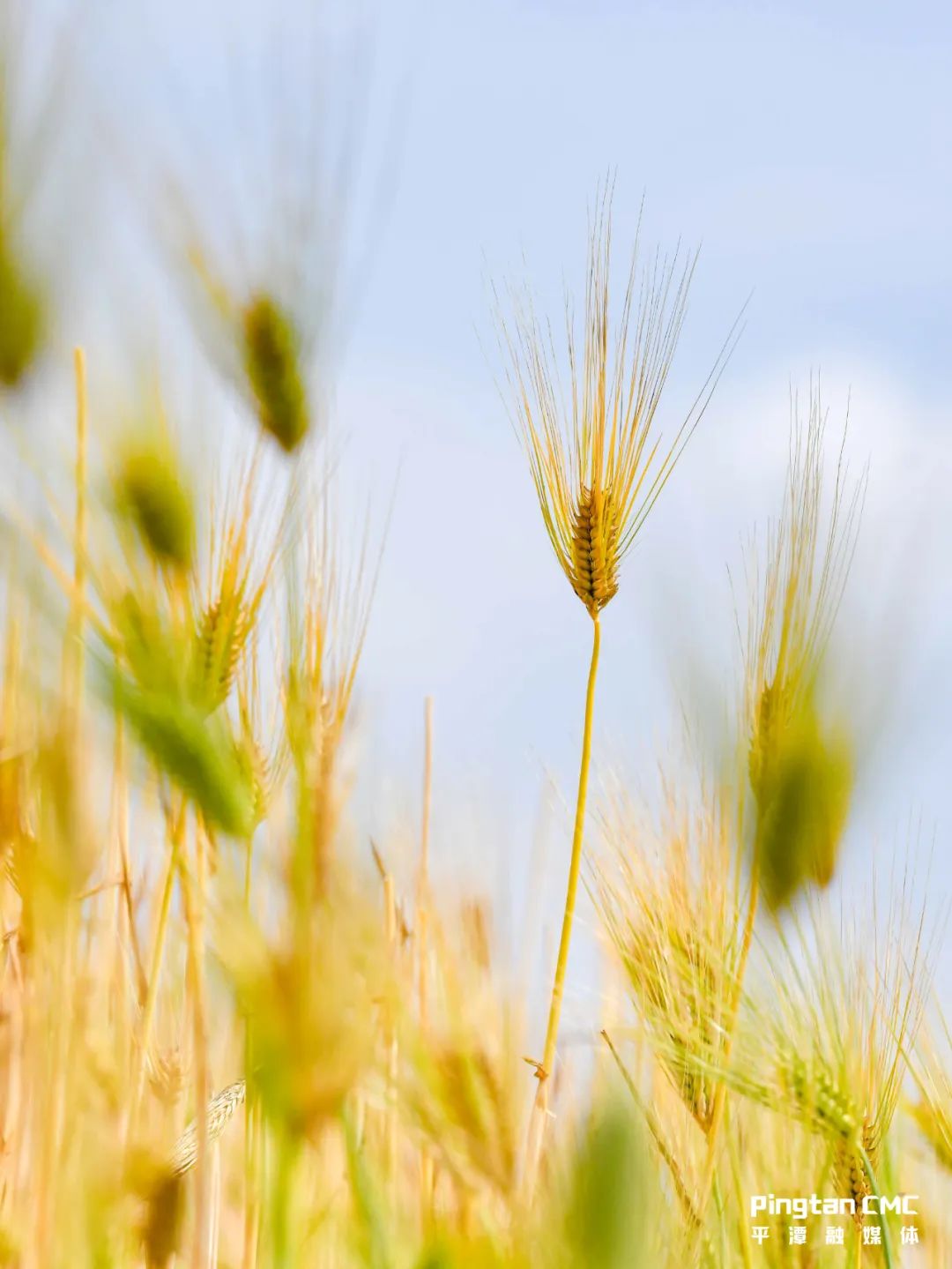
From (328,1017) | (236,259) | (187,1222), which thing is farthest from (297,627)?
(187,1222)

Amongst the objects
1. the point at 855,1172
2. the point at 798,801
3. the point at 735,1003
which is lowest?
the point at 855,1172

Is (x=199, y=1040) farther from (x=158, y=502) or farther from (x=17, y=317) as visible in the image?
(x=17, y=317)

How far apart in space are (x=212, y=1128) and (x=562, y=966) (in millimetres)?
202

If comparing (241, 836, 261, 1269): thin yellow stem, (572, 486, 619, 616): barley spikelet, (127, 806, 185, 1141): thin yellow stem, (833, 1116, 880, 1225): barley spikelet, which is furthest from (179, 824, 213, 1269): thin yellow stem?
(833, 1116, 880, 1225): barley spikelet

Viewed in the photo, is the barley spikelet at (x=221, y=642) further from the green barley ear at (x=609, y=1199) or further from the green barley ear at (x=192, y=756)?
the green barley ear at (x=609, y=1199)

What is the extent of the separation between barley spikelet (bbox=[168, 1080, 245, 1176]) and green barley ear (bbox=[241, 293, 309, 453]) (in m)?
0.34

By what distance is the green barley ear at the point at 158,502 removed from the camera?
735 millimetres

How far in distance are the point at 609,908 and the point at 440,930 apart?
0.30 meters

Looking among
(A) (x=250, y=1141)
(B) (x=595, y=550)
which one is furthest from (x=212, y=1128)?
(B) (x=595, y=550)

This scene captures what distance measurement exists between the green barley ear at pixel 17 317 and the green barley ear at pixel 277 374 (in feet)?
0.48

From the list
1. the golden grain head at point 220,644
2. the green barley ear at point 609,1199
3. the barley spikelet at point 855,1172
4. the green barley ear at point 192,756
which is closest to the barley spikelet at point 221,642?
the golden grain head at point 220,644

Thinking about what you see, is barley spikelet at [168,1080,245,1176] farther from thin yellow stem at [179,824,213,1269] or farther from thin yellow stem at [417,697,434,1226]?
thin yellow stem at [417,697,434,1226]

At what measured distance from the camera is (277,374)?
2.30 feet

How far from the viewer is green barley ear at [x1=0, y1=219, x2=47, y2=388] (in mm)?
773
